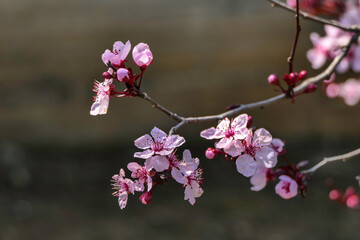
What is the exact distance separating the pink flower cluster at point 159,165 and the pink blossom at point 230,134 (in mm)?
43

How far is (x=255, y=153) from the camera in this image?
70 centimetres

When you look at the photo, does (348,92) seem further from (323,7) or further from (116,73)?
(116,73)

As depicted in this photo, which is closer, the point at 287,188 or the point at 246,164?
the point at 246,164

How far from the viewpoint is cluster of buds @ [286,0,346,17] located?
1442 mm

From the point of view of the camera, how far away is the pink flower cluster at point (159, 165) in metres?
0.65

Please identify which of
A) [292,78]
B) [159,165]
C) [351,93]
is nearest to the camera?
[159,165]

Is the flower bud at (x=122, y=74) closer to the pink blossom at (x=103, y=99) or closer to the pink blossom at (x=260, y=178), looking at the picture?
the pink blossom at (x=103, y=99)

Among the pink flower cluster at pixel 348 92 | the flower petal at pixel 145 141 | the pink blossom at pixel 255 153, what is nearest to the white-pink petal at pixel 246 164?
the pink blossom at pixel 255 153

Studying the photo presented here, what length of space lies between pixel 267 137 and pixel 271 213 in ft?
6.71

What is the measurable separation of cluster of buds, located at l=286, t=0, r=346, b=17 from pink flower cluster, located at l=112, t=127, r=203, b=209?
93 centimetres

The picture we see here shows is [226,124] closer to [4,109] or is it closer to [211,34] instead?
[211,34]

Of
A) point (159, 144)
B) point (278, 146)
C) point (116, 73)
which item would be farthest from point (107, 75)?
point (278, 146)

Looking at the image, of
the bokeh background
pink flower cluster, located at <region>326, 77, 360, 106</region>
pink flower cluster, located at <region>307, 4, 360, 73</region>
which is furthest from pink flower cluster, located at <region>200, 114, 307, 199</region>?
the bokeh background

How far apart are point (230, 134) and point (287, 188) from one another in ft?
0.65
